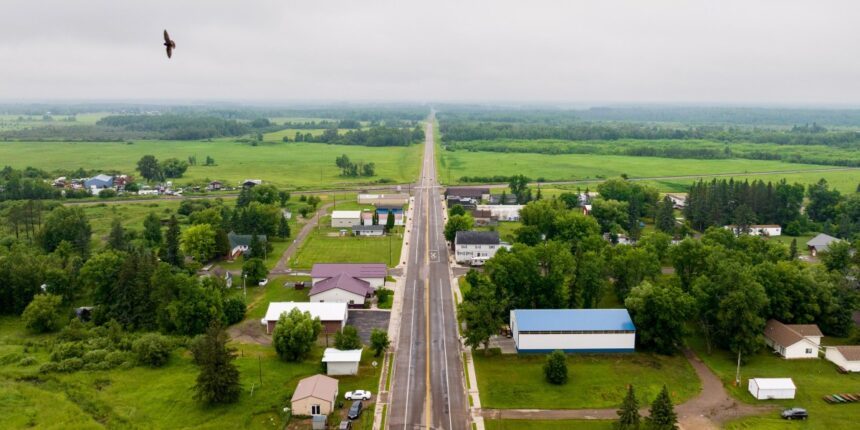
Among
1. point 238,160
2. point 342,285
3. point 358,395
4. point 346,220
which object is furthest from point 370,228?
point 238,160

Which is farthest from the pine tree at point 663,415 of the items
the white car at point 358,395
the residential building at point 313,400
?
the residential building at point 313,400

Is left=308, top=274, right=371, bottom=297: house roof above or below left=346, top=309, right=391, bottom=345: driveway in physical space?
above

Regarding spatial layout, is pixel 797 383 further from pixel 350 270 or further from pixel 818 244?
pixel 818 244

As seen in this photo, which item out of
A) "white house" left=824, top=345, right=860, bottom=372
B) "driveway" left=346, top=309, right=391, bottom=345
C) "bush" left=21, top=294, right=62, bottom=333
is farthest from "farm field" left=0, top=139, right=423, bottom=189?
"white house" left=824, top=345, right=860, bottom=372

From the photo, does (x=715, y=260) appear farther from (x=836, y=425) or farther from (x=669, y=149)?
(x=669, y=149)

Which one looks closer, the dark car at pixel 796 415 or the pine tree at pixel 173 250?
the dark car at pixel 796 415

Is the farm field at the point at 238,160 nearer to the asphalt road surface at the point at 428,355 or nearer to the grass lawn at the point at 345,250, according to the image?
the grass lawn at the point at 345,250

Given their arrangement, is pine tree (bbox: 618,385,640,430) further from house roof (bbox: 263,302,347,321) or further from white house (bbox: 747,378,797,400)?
house roof (bbox: 263,302,347,321)

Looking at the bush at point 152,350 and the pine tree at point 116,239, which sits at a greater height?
the pine tree at point 116,239
